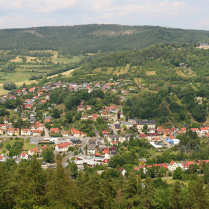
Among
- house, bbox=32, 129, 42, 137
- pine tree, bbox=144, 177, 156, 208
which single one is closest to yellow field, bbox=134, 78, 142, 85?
house, bbox=32, 129, 42, 137

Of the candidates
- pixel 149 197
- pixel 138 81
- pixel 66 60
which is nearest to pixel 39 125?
pixel 149 197

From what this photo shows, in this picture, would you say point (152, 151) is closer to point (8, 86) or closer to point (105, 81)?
point (105, 81)

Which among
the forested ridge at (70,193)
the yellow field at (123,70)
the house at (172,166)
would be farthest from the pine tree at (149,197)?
the yellow field at (123,70)

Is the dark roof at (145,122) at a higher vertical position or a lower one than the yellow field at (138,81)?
lower

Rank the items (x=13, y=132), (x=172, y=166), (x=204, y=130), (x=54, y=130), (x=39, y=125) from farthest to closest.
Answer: (x=204, y=130), (x=39, y=125), (x=54, y=130), (x=13, y=132), (x=172, y=166)

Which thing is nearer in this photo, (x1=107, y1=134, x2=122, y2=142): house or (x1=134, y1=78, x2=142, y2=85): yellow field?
(x1=107, y1=134, x2=122, y2=142): house

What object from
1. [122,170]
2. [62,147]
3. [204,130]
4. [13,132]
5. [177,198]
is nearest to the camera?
[177,198]

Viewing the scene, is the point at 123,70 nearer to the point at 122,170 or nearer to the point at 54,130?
the point at 54,130

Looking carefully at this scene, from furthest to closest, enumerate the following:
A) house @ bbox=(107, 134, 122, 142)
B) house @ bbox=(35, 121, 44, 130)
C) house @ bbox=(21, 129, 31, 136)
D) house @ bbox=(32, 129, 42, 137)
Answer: house @ bbox=(35, 121, 44, 130), house @ bbox=(32, 129, 42, 137), house @ bbox=(21, 129, 31, 136), house @ bbox=(107, 134, 122, 142)

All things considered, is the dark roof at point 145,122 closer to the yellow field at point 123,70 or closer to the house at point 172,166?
the house at point 172,166

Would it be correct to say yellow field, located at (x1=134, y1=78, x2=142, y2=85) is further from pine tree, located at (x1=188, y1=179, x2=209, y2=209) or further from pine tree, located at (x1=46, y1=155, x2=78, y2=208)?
pine tree, located at (x1=46, y1=155, x2=78, y2=208)
